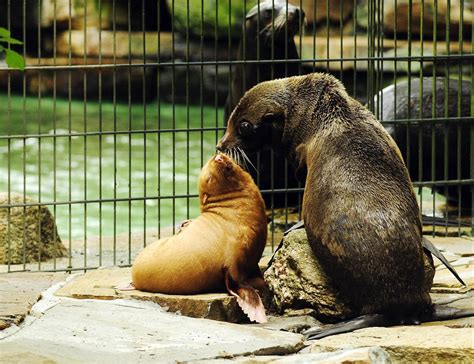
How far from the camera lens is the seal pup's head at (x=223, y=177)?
20.5 feet

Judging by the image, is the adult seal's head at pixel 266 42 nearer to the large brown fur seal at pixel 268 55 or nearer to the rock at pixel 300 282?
the large brown fur seal at pixel 268 55

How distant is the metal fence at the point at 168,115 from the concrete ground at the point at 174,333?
1.35 metres

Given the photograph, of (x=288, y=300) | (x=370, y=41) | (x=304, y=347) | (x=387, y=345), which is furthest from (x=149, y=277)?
(x=370, y=41)

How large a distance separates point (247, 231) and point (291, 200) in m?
3.59

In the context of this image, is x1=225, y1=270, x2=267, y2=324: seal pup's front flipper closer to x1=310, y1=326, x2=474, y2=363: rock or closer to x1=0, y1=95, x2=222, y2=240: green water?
x1=310, y1=326, x2=474, y2=363: rock

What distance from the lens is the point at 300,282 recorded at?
230 inches

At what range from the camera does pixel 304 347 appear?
5.20 meters

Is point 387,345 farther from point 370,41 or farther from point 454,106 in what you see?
point 454,106

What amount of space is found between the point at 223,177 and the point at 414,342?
5.73 ft

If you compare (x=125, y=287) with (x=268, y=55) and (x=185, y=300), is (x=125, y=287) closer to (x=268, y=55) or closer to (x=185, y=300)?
(x=185, y=300)

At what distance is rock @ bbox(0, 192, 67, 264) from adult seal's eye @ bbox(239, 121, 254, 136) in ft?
6.51

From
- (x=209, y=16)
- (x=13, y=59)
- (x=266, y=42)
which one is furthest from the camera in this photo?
(x=209, y=16)

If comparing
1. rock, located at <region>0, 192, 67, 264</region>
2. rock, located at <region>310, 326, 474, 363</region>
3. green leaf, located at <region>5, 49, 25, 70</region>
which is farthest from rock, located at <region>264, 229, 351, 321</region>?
green leaf, located at <region>5, 49, 25, 70</region>

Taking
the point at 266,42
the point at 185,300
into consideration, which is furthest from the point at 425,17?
the point at 185,300
